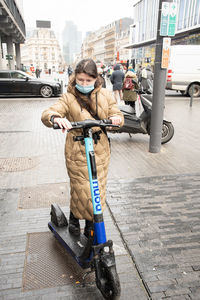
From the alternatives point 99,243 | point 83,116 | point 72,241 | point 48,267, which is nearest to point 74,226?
point 72,241

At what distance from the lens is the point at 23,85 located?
52.4 feet

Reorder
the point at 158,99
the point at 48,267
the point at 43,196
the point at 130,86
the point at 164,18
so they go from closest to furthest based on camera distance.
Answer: the point at 48,267 → the point at 43,196 → the point at 164,18 → the point at 158,99 → the point at 130,86

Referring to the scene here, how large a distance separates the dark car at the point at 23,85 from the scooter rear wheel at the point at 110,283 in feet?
49.4

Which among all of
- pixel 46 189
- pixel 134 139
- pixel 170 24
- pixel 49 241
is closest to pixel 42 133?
pixel 134 139

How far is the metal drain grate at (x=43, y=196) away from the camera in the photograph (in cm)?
402

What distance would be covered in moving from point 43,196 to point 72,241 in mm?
1514

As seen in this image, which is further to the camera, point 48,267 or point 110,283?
point 48,267

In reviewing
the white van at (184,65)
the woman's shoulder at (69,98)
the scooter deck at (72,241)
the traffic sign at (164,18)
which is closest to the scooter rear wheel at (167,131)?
the traffic sign at (164,18)

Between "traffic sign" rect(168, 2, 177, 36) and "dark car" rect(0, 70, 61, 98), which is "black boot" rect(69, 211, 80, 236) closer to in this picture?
"traffic sign" rect(168, 2, 177, 36)

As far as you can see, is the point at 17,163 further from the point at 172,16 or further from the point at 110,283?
the point at 172,16

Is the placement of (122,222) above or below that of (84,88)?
below

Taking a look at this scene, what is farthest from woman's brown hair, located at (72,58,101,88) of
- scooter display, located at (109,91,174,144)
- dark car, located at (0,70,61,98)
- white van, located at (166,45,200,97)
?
white van, located at (166,45,200,97)

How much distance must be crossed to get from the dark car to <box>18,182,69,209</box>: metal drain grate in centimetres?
1247

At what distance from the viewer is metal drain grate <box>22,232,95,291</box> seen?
2.61m
